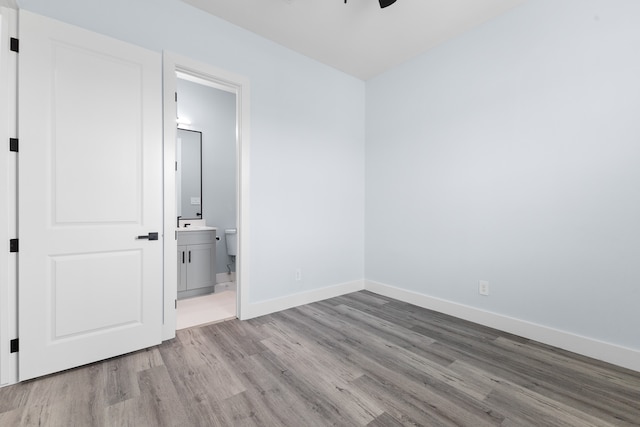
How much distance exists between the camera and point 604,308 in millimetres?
2180

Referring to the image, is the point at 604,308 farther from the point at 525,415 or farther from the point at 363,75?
the point at 363,75

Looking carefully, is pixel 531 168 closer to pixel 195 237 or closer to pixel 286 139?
pixel 286 139

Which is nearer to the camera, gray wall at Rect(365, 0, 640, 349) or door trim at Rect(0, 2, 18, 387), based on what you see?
door trim at Rect(0, 2, 18, 387)

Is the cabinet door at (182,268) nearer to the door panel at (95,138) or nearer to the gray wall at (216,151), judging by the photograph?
the gray wall at (216,151)

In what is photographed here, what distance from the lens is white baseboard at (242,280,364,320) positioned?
3.03 metres

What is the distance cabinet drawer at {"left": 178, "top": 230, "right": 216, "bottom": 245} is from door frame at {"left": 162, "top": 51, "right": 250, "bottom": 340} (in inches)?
48.2

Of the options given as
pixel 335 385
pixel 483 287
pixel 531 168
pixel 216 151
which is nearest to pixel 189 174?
pixel 216 151

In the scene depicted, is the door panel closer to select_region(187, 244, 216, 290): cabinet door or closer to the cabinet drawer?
the cabinet drawer

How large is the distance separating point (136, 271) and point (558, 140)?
3573 millimetres

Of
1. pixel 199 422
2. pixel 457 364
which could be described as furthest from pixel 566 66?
pixel 199 422

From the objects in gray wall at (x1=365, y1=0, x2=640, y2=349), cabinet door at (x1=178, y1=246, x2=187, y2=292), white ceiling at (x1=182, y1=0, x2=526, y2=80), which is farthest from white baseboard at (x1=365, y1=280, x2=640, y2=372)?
white ceiling at (x1=182, y1=0, x2=526, y2=80)

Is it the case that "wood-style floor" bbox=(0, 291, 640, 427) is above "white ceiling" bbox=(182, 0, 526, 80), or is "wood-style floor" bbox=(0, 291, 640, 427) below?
below

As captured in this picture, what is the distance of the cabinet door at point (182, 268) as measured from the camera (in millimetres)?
3707

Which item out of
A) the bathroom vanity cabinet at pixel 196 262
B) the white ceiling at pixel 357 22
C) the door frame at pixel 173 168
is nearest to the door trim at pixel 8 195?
the door frame at pixel 173 168
